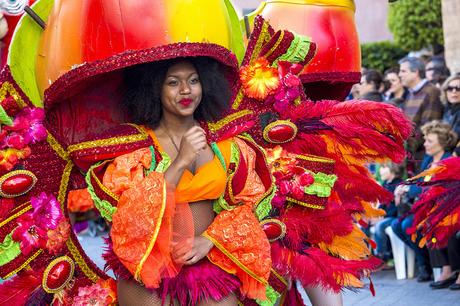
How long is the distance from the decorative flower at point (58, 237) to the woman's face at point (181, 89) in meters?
0.78

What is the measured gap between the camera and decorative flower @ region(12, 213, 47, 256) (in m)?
4.26

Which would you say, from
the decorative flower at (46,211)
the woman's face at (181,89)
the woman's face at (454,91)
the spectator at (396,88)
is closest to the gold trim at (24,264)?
the decorative flower at (46,211)

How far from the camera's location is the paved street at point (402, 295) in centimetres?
780

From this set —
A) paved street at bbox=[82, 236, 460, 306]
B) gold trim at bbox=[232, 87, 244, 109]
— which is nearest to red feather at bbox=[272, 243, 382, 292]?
gold trim at bbox=[232, 87, 244, 109]

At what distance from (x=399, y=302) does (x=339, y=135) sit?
3437mm

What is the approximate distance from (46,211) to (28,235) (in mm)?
136

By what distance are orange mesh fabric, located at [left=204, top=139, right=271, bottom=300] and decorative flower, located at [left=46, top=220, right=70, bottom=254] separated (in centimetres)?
71

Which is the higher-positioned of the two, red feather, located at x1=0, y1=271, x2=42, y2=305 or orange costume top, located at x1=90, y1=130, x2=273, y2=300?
orange costume top, located at x1=90, y1=130, x2=273, y2=300

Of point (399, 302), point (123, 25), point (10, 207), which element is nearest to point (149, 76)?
point (123, 25)

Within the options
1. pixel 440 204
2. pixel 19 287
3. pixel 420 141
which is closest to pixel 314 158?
pixel 440 204

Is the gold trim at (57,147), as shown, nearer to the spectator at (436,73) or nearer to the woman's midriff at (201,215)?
the woman's midriff at (201,215)

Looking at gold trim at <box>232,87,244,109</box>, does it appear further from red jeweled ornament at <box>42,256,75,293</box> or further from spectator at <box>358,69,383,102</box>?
spectator at <box>358,69,383,102</box>

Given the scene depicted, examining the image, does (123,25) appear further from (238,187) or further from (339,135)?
(339,135)

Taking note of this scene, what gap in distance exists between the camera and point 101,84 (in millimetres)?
4422
